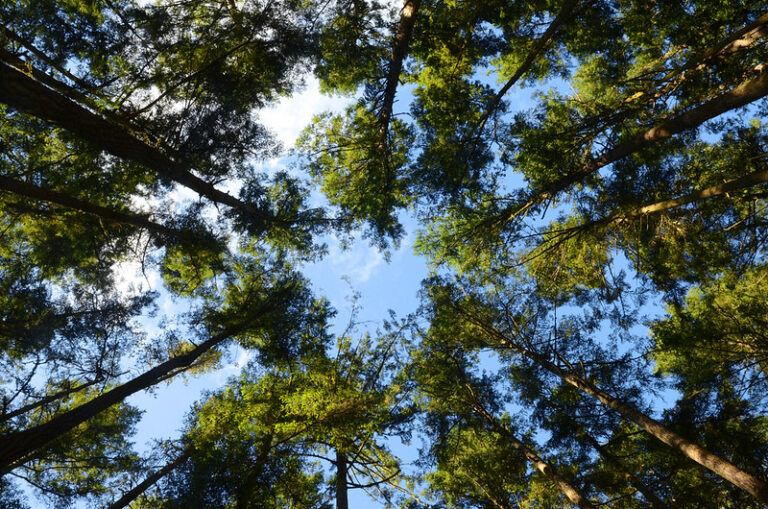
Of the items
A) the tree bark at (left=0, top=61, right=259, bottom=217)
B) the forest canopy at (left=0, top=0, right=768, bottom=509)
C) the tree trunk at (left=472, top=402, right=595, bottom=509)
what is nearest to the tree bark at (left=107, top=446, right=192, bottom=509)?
the forest canopy at (left=0, top=0, right=768, bottom=509)

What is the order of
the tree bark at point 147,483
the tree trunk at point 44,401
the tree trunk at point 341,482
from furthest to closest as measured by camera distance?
the tree bark at point 147,483
the tree trunk at point 341,482
the tree trunk at point 44,401

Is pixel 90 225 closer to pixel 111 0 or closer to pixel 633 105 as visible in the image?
pixel 111 0

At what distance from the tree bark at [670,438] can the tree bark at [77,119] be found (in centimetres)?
819

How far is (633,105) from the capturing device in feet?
25.3

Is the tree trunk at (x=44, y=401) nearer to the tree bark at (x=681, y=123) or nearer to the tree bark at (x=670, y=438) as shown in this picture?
the tree bark at (x=670, y=438)

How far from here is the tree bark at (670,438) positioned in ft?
17.0

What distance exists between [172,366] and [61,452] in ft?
13.3

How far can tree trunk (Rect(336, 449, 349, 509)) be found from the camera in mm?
7430

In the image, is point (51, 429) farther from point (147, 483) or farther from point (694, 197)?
point (694, 197)

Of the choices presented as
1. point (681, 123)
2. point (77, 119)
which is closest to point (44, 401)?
point (77, 119)

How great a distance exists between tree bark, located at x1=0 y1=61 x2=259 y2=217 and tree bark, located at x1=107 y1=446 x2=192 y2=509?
6346mm

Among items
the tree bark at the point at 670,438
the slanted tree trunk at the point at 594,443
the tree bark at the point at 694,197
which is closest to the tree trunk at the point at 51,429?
the tree bark at the point at 670,438

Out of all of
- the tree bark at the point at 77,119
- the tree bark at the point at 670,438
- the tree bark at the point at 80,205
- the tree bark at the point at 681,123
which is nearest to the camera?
the tree bark at the point at 77,119

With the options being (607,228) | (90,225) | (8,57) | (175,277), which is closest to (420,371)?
(607,228)
